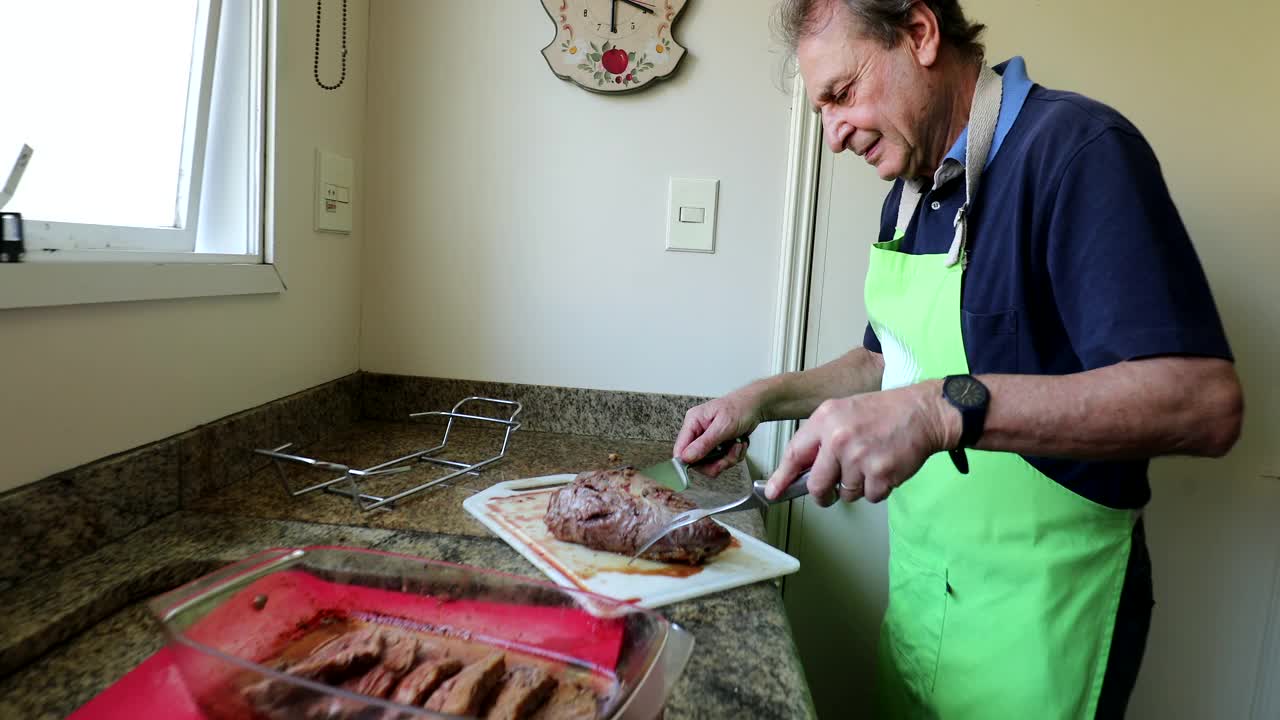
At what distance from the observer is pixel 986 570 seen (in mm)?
911

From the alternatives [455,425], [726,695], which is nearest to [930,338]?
[726,695]

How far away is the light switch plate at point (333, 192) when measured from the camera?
141 cm

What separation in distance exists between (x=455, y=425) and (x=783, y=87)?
0.99m

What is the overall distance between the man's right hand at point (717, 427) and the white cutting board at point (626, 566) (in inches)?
5.7

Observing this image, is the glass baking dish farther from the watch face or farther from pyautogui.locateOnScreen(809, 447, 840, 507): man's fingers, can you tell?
the watch face

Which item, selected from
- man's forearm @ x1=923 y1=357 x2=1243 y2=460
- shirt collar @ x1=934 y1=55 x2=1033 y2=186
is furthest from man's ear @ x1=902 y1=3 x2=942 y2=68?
man's forearm @ x1=923 y1=357 x2=1243 y2=460

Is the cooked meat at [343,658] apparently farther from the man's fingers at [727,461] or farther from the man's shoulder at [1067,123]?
the man's shoulder at [1067,123]

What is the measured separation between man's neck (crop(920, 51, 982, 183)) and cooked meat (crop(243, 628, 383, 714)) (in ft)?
2.98

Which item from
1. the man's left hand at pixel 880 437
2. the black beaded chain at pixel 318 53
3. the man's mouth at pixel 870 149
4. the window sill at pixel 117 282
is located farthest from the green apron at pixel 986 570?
the black beaded chain at pixel 318 53

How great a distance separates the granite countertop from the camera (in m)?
0.65

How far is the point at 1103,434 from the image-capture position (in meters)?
0.70

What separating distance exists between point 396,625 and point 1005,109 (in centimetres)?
92

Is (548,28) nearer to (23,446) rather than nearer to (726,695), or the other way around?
(23,446)


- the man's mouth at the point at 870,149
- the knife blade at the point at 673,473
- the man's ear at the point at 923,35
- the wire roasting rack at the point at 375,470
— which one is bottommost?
the wire roasting rack at the point at 375,470
